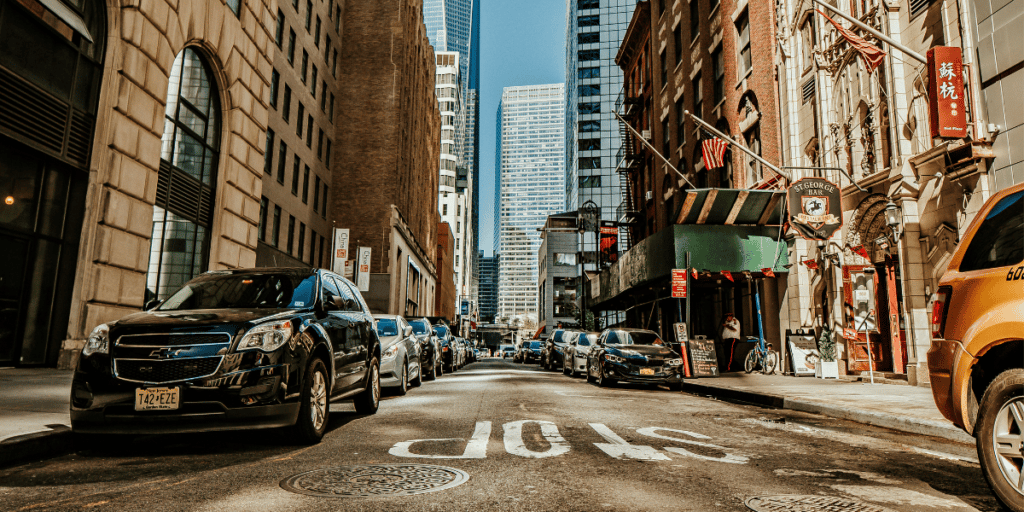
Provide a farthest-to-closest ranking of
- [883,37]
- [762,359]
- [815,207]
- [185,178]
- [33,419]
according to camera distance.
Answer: [762,359] → [185,178] → [815,207] → [883,37] → [33,419]

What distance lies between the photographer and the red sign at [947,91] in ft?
42.5

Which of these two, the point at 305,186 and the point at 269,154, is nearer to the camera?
the point at 269,154

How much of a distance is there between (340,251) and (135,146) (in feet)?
48.8

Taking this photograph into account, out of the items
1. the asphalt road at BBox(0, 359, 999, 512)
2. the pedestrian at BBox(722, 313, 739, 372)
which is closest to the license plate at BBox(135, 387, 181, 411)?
the asphalt road at BBox(0, 359, 999, 512)

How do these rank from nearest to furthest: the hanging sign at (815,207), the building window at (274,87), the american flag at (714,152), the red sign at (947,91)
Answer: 1. the red sign at (947,91)
2. the hanging sign at (815,207)
3. the american flag at (714,152)
4. the building window at (274,87)

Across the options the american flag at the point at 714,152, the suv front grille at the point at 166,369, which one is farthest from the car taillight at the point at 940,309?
the american flag at the point at 714,152

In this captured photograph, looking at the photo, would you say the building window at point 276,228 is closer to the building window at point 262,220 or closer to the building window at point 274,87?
the building window at point 262,220

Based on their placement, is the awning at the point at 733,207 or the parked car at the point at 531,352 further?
the parked car at the point at 531,352

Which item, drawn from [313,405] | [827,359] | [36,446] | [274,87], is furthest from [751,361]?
[274,87]

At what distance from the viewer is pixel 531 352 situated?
4622 centimetres

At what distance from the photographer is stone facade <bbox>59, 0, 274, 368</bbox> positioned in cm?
1323

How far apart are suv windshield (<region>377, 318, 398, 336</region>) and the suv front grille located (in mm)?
7826

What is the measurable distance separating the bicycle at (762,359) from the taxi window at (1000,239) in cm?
1690

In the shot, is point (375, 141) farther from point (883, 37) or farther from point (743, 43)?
point (883, 37)
